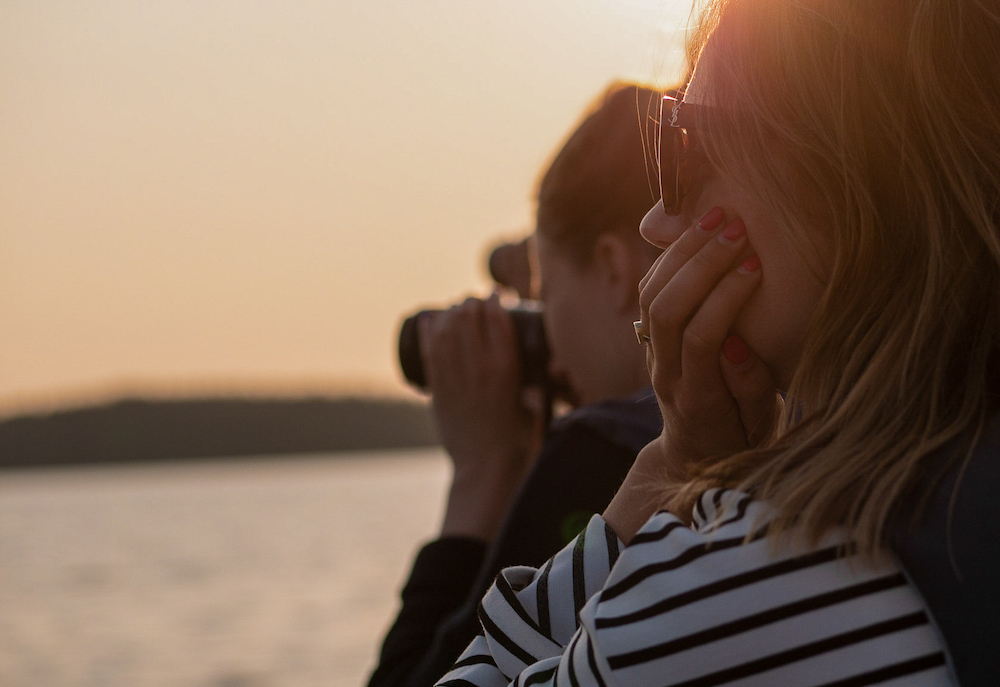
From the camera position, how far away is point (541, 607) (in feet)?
3.01

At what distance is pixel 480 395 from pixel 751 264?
116 cm

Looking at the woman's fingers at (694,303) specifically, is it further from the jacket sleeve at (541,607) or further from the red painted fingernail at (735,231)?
the jacket sleeve at (541,607)

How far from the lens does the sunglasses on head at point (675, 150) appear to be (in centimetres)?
95

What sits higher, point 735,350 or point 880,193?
point 880,193

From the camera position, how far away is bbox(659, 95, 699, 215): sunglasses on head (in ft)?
3.13

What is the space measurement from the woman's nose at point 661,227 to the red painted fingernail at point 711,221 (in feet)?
0.22

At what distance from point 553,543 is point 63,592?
13483 mm

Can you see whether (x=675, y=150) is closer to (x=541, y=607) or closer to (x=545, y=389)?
(x=541, y=607)

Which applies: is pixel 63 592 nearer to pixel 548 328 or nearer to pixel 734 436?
pixel 548 328

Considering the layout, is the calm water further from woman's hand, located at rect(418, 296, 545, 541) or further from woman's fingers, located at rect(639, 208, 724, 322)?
woman's fingers, located at rect(639, 208, 724, 322)

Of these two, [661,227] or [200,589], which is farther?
[200,589]

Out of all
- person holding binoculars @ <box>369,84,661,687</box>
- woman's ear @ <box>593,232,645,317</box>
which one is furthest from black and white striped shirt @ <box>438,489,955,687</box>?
woman's ear @ <box>593,232,645,317</box>

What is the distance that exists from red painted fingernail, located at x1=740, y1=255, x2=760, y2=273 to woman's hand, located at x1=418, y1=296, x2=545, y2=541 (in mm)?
1120

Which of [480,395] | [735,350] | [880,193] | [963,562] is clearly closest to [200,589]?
[480,395]
